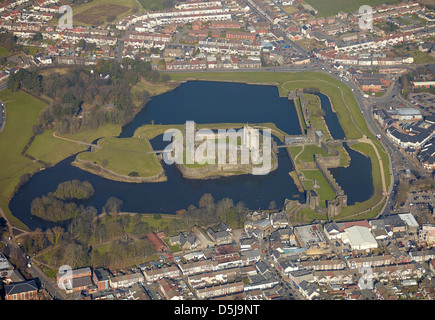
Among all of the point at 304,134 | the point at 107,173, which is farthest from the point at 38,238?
the point at 304,134

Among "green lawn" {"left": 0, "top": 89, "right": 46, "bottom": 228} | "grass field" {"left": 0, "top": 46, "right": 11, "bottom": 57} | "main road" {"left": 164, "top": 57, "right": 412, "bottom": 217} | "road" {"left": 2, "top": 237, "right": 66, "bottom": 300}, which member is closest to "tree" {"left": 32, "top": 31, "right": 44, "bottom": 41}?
"grass field" {"left": 0, "top": 46, "right": 11, "bottom": 57}

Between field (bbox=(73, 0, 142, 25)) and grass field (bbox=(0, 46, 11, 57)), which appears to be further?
field (bbox=(73, 0, 142, 25))

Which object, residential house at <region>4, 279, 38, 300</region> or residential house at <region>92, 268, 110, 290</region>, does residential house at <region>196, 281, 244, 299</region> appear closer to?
residential house at <region>92, 268, 110, 290</region>

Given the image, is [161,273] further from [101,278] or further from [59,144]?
[59,144]

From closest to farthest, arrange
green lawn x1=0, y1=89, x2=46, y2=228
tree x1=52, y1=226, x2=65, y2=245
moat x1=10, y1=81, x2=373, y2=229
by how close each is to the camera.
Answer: tree x1=52, y1=226, x2=65, y2=245 < moat x1=10, y1=81, x2=373, y2=229 < green lawn x1=0, y1=89, x2=46, y2=228

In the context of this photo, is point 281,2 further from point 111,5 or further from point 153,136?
point 153,136

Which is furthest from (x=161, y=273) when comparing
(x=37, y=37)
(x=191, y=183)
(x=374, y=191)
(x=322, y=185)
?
(x=37, y=37)

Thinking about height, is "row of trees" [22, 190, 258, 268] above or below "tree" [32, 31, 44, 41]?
above

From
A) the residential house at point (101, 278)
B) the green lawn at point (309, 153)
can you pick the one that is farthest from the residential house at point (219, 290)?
the green lawn at point (309, 153)
